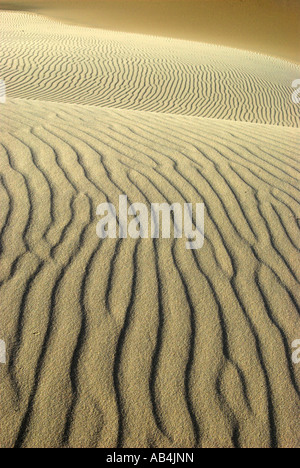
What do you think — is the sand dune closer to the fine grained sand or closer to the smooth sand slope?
the fine grained sand

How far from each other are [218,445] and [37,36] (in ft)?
63.1

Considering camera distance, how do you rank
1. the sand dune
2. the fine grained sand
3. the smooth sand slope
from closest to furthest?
the fine grained sand < the sand dune < the smooth sand slope

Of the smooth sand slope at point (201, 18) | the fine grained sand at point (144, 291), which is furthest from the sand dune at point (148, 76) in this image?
the smooth sand slope at point (201, 18)

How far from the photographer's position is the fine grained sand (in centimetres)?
189

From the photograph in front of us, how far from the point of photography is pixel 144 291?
99.0 inches

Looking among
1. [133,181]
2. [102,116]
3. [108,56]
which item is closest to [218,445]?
[133,181]

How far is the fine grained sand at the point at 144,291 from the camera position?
1890 mm

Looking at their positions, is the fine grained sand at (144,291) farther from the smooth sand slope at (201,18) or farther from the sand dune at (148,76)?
the smooth sand slope at (201,18)

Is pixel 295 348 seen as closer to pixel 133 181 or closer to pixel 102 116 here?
pixel 133 181

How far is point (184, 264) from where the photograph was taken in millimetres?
2768

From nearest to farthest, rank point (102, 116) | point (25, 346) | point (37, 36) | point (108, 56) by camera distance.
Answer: point (25, 346), point (102, 116), point (108, 56), point (37, 36)

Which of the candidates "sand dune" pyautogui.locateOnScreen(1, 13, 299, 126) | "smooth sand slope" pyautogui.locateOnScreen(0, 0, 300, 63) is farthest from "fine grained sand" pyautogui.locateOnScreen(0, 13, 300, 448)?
"smooth sand slope" pyautogui.locateOnScreen(0, 0, 300, 63)

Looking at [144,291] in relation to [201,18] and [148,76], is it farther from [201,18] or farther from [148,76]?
[201,18]

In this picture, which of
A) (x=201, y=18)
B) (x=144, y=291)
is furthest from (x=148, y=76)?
(x=201, y=18)
